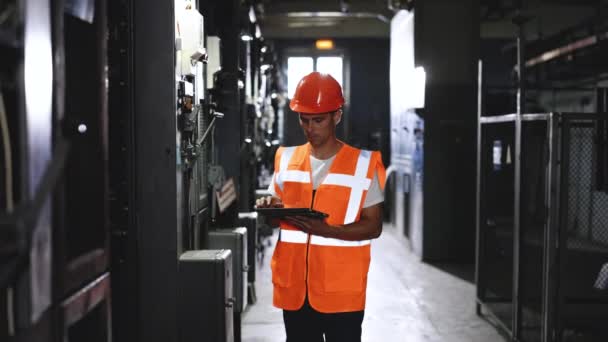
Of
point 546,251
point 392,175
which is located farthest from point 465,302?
point 392,175

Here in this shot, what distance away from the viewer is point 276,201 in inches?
105

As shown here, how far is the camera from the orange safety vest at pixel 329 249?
8.46 ft

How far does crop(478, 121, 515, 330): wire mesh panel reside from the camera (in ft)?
18.2

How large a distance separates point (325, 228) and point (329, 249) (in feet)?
0.33

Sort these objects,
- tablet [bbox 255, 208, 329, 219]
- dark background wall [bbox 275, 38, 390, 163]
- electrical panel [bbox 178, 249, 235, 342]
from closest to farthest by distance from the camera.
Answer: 1. tablet [bbox 255, 208, 329, 219]
2. electrical panel [bbox 178, 249, 235, 342]
3. dark background wall [bbox 275, 38, 390, 163]

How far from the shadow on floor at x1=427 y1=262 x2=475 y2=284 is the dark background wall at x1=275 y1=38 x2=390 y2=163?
7.18 metres

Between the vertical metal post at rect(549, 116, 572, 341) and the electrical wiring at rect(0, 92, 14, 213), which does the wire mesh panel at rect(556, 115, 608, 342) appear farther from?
the electrical wiring at rect(0, 92, 14, 213)

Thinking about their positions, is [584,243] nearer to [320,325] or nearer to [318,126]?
[320,325]

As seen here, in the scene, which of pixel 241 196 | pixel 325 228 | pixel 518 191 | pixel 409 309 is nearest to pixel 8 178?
pixel 325 228

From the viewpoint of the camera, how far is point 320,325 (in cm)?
267

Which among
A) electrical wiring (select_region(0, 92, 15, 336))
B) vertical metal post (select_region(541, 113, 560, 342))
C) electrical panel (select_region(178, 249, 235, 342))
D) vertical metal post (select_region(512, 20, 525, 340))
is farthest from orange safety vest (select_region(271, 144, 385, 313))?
vertical metal post (select_region(512, 20, 525, 340))

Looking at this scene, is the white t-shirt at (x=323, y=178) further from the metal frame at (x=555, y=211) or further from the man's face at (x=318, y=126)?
the metal frame at (x=555, y=211)

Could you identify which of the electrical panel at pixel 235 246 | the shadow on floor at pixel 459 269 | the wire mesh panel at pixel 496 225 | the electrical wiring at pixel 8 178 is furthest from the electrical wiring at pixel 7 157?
the shadow on floor at pixel 459 269

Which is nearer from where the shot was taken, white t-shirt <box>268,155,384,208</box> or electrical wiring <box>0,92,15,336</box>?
electrical wiring <box>0,92,15,336</box>
